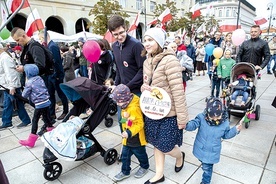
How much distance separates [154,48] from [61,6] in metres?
22.2

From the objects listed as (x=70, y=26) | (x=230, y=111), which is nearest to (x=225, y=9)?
(x=70, y=26)

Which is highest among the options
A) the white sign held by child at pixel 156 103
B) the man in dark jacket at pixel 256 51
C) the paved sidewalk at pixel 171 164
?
the man in dark jacket at pixel 256 51

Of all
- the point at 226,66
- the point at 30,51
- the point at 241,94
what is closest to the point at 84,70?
the point at 30,51

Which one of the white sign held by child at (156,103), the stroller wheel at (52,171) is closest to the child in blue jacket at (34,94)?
the stroller wheel at (52,171)

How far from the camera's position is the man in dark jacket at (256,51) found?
13.9 ft

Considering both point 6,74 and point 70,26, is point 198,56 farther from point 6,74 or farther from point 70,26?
point 70,26

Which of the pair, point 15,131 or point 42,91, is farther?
point 15,131

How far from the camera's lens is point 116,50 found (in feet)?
8.99

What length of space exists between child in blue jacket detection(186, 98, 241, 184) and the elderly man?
377cm

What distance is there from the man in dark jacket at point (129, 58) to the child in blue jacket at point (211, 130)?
0.88 meters

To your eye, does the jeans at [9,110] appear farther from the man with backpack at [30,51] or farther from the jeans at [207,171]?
the jeans at [207,171]

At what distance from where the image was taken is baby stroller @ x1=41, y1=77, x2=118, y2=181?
2430 millimetres

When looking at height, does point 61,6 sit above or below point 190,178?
above

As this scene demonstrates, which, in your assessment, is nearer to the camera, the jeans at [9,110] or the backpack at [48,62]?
the backpack at [48,62]
